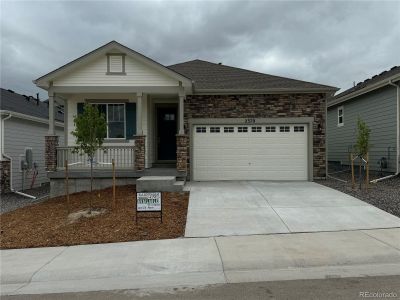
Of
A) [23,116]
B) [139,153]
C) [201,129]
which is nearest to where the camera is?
[139,153]

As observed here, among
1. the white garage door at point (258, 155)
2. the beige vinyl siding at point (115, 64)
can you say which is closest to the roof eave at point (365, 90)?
the white garage door at point (258, 155)

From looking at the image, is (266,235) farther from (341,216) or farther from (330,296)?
(330,296)

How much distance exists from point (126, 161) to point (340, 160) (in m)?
13.2

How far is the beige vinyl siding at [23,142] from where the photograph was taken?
17109 mm

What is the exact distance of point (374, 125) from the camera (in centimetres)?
1841

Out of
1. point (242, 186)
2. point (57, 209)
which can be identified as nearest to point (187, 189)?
point (242, 186)

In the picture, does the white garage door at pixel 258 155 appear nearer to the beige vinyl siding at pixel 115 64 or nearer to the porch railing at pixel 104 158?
the porch railing at pixel 104 158

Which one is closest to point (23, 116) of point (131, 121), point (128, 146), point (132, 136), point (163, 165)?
point (131, 121)

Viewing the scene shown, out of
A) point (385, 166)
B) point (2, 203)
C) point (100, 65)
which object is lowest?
point (2, 203)

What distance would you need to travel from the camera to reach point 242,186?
545 inches

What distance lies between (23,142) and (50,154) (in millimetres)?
5035

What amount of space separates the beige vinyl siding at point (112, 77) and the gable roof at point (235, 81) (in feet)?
5.64

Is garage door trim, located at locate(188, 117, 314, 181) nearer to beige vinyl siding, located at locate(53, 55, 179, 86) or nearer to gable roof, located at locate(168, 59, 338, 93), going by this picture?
→ gable roof, located at locate(168, 59, 338, 93)

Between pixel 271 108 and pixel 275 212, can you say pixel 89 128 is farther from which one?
pixel 271 108
